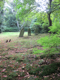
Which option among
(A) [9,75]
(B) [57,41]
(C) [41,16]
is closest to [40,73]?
(A) [9,75]

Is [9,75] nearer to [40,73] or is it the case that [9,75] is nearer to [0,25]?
[40,73]

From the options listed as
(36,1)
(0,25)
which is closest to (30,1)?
(36,1)

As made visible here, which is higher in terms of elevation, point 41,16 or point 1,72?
point 41,16

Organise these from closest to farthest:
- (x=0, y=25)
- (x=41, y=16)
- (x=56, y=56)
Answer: (x=56, y=56) < (x=41, y=16) < (x=0, y=25)

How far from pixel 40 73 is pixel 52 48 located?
1.34 meters

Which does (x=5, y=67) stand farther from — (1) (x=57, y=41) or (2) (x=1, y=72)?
(1) (x=57, y=41)

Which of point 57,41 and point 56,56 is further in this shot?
point 56,56

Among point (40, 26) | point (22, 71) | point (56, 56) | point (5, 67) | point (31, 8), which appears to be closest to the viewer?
point (22, 71)

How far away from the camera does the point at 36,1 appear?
410 inches

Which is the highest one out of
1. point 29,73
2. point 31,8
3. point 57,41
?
point 31,8

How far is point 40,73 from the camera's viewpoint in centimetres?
335

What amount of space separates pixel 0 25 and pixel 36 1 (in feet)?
49.1

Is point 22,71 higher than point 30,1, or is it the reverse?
point 30,1

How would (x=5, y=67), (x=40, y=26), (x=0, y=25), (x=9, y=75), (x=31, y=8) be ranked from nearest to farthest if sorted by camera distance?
(x=9, y=75)
(x=5, y=67)
(x=31, y=8)
(x=40, y=26)
(x=0, y=25)
